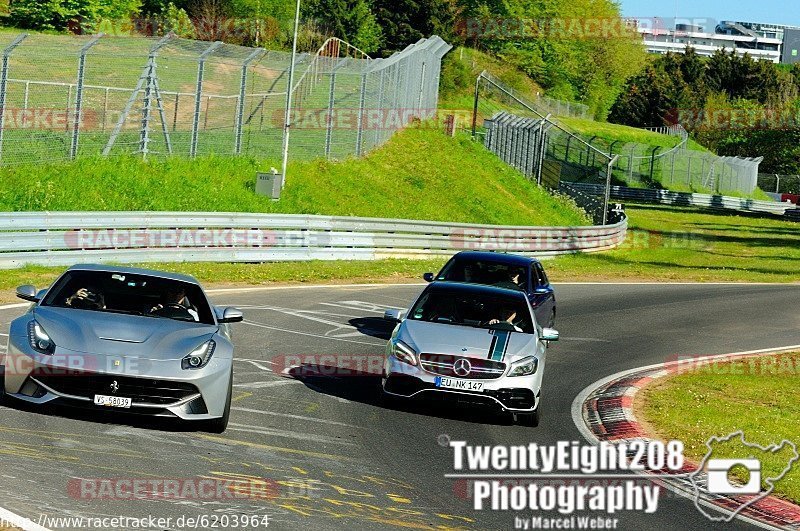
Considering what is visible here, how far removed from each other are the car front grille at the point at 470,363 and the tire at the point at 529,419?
0.55 metres

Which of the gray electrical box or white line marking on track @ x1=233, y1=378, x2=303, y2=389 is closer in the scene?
white line marking on track @ x1=233, y1=378, x2=303, y2=389

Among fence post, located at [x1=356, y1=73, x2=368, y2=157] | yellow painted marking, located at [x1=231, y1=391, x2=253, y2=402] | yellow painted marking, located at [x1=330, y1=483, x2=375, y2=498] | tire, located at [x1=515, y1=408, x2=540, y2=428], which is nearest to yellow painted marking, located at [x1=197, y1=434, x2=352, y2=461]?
yellow painted marking, located at [x1=330, y1=483, x2=375, y2=498]

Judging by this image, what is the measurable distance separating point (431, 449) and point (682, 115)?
12344 cm

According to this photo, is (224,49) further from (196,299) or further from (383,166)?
(196,299)

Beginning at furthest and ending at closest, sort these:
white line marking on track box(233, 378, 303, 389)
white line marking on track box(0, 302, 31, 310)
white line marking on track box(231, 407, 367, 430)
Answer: white line marking on track box(0, 302, 31, 310)
white line marking on track box(233, 378, 303, 389)
white line marking on track box(231, 407, 367, 430)

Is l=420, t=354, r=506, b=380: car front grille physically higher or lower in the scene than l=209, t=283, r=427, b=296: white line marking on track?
higher

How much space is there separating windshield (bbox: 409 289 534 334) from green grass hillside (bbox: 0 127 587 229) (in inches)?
582

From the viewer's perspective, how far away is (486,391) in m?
12.3

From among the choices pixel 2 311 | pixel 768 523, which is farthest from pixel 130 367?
pixel 2 311

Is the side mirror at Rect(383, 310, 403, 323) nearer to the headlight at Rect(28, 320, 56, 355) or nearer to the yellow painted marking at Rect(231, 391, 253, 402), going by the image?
the yellow painted marking at Rect(231, 391, 253, 402)

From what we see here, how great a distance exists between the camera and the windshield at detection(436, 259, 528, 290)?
17.8 metres

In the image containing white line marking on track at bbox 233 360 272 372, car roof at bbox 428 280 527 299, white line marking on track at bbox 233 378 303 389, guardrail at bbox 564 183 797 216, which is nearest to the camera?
white line marking on track at bbox 233 378 303 389

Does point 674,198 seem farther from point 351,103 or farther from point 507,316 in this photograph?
point 507,316

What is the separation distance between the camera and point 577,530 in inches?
338
